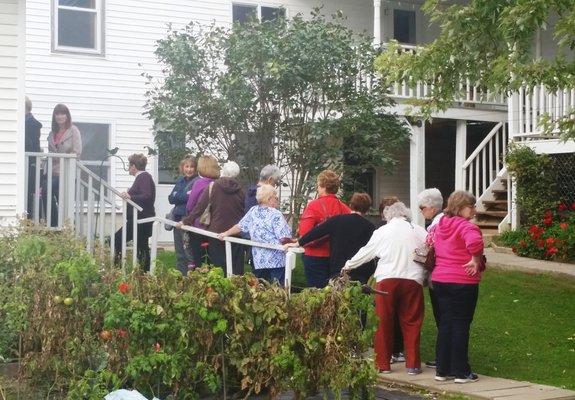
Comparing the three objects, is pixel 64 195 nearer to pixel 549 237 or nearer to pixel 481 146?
pixel 549 237

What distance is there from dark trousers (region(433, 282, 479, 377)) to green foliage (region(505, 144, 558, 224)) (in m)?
9.01

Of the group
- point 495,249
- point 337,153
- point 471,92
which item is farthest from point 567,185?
point 337,153

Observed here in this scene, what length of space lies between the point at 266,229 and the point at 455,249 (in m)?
2.01

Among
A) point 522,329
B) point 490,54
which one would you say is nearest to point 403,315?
point 522,329

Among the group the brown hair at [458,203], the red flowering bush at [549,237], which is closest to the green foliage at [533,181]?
the red flowering bush at [549,237]

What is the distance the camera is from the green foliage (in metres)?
18.0

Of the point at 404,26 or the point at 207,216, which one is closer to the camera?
the point at 207,216

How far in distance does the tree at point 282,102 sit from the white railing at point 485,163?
18.7 ft

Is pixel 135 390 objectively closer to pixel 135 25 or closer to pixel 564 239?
pixel 564 239

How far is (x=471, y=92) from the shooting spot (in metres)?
21.5

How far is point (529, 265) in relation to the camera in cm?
1622

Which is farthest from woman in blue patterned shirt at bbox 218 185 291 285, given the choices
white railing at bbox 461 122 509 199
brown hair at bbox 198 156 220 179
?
white railing at bbox 461 122 509 199

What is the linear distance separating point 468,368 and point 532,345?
2.09m

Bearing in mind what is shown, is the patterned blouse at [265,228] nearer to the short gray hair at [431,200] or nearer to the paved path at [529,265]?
the short gray hair at [431,200]
